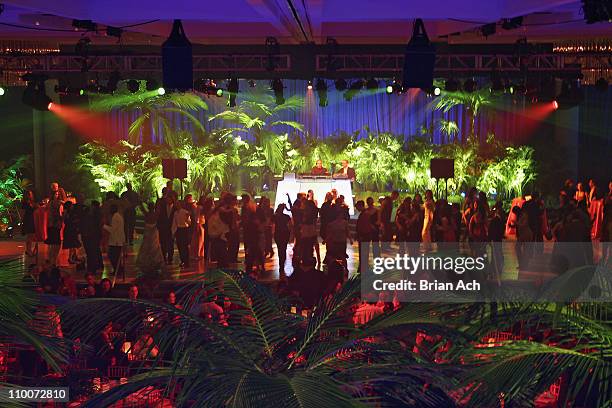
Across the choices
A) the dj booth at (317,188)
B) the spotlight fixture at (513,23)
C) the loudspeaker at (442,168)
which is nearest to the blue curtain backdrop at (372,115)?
the dj booth at (317,188)

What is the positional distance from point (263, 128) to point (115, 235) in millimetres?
12479

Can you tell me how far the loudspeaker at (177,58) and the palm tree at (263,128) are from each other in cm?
1177

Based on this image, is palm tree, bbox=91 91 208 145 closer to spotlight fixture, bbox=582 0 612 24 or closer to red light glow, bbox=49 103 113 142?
red light glow, bbox=49 103 113 142

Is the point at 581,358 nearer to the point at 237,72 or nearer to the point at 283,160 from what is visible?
the point at 237,72

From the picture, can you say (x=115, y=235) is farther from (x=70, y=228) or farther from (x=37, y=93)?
(x=37, y=93)

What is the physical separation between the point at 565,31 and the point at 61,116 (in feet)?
40.6

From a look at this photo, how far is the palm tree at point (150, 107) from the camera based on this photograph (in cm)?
2264

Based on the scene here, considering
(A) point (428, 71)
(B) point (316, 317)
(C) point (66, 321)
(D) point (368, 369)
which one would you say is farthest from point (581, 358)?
(A) point (428, 71)

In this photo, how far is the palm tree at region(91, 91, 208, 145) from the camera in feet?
74.3

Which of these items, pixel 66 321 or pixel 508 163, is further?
pixel 508 163

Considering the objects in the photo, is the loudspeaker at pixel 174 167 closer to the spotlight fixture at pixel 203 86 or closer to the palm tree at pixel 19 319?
the spotlight fixture at pixel 203 86

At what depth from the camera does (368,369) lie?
3881 millimetres

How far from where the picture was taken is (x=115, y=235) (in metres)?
12.6

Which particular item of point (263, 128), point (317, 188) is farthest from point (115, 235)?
point (263, 128)
